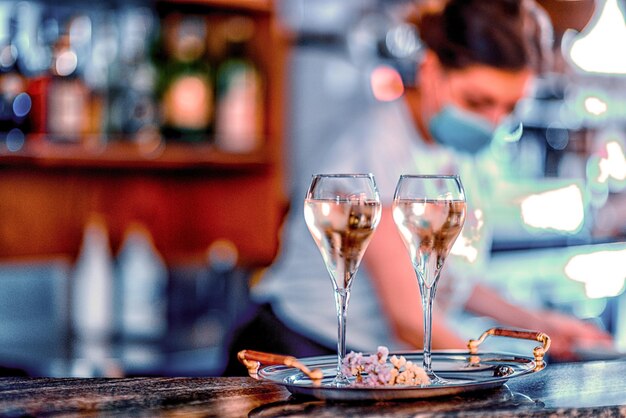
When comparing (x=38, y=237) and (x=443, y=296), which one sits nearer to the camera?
(x=443, y=296)

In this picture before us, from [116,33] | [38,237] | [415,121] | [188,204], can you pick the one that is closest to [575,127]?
[415,121]

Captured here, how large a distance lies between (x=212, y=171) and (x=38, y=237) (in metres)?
0.49

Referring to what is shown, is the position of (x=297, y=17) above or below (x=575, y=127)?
above

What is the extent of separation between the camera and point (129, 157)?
2.26 m

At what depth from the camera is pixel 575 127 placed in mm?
2660

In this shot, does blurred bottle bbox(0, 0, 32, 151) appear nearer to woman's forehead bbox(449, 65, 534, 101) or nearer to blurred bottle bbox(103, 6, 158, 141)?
blurred bottle bbox(103, 6, 158, 141)

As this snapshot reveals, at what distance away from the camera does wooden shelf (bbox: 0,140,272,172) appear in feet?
7.01

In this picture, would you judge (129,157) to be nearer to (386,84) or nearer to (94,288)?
(94,288)

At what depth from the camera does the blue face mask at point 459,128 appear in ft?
6.64

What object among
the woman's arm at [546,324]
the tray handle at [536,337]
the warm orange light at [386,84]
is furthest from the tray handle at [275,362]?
the warm orange light at [386,84]

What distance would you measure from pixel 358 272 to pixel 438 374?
763 millimetres

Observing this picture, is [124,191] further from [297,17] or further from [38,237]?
[297,17]

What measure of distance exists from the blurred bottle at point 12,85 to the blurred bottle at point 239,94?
48 cm

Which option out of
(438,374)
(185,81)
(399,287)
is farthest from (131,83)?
(438,374)
